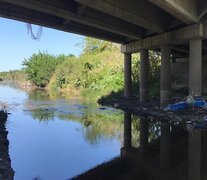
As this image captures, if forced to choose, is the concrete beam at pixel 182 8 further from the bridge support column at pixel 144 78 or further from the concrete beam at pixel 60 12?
the bridge support column at pixel 144 78

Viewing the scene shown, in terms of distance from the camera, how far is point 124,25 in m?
27.8

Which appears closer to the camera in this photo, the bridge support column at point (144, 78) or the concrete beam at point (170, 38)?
the concrete beam at point (170, 38)

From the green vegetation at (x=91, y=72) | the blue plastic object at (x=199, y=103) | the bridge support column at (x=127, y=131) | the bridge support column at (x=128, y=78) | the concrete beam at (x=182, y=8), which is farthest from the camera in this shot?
the green vegetation at (x=91, y=72)

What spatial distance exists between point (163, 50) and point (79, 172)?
19.4m

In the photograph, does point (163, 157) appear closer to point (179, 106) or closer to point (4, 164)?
point (4, 164)

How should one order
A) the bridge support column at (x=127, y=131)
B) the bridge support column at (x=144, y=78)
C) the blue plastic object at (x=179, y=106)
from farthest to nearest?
the bridge support column at (x=144, y=78)
the blue plastic object at (x=179, y=106)
the bridge support column at (x=127, y=131)

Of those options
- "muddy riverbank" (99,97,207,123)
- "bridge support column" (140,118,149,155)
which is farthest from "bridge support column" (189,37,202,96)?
"bridge support column" (140,118,149,155)

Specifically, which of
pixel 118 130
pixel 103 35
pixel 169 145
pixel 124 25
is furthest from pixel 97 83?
pixel 169 145


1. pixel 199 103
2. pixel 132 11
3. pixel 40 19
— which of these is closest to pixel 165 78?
pixel 199 103

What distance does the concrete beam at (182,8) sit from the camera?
63.6ft

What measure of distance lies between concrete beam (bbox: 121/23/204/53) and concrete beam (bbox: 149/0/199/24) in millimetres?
730

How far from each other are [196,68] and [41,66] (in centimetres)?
5866

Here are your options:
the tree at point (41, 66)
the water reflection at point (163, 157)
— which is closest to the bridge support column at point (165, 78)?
the water reflection at point (163, 157)

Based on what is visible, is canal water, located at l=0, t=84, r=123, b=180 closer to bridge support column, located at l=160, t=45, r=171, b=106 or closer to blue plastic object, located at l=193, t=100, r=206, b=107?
blue plastic object, located at l=193, t=100, r=206, b=107
